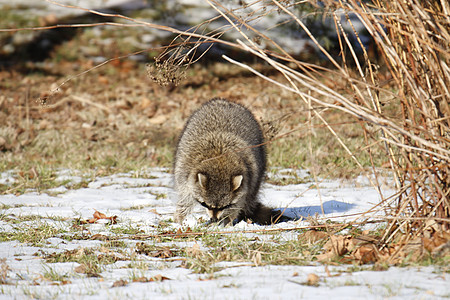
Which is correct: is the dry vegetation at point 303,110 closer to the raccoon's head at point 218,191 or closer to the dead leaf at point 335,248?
the dead leaf at point 335,248

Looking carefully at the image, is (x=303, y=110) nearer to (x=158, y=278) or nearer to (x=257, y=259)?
(x=257, y=259)

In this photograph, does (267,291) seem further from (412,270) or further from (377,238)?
(377,238)

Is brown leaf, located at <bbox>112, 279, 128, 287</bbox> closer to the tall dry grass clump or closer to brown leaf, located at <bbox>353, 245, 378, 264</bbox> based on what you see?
brown leaf, located at <bbox>353, 245, 378, 264</bbox>

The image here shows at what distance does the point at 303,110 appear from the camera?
348 centimetres

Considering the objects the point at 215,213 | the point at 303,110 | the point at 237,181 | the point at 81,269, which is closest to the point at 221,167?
the point at 237,181

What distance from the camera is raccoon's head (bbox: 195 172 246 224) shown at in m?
5.29

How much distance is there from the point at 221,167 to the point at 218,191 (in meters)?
0.30

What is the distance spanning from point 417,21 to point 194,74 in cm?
1079

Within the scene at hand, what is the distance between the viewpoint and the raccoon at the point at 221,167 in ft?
17.5

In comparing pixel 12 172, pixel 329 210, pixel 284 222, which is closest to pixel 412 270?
pixel 284 222

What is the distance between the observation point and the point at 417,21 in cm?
332

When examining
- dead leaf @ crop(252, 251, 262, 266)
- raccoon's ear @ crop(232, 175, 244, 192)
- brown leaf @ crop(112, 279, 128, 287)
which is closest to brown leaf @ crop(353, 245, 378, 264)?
dead leaf @ crop(252, 251, 262, 266)

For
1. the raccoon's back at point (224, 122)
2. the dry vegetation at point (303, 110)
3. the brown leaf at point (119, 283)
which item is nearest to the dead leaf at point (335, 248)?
the dry vegetation at point (303, 110)

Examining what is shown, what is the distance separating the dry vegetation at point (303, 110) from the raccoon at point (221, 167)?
69cm
